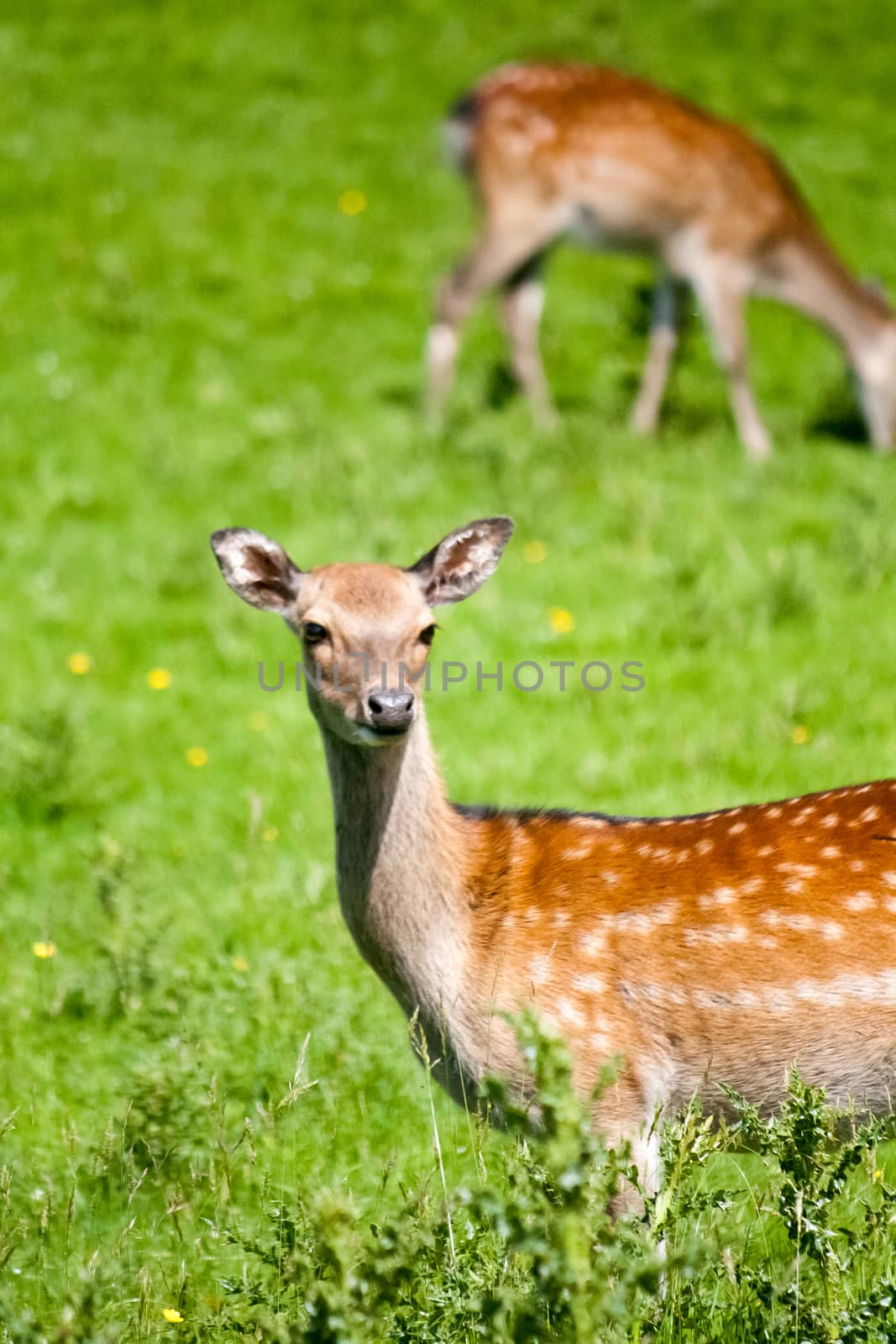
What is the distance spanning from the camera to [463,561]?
4141mm

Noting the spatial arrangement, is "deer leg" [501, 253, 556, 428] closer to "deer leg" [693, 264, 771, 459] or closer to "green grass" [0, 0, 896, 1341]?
"green grass" [0, 0, 896, 1341]

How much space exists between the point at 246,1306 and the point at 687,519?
557cm

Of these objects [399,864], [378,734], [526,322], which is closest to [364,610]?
[378,734]

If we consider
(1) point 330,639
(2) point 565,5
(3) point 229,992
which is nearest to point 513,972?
(1) point 330,639

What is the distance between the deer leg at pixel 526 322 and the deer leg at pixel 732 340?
1053 millimetres

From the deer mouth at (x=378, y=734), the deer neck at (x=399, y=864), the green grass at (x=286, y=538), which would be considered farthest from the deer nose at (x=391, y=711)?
the green grass at (x=286, y=538)

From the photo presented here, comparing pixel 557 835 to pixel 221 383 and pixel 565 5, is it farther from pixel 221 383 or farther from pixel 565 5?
pixel 565 5

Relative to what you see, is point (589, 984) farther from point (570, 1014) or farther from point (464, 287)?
point (464, 287)

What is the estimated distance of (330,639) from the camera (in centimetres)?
374

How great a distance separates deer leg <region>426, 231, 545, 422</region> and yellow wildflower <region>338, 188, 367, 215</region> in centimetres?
322

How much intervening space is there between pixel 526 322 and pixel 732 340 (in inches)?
53.8

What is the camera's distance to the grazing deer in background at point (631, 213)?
10.2 meters

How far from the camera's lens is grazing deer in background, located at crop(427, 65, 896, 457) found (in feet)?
33.5

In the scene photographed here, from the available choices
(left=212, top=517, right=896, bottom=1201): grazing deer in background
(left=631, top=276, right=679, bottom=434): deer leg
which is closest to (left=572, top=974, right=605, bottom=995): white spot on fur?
(left=212, top=517, right=896, bottom=1201): grazing deer in background
